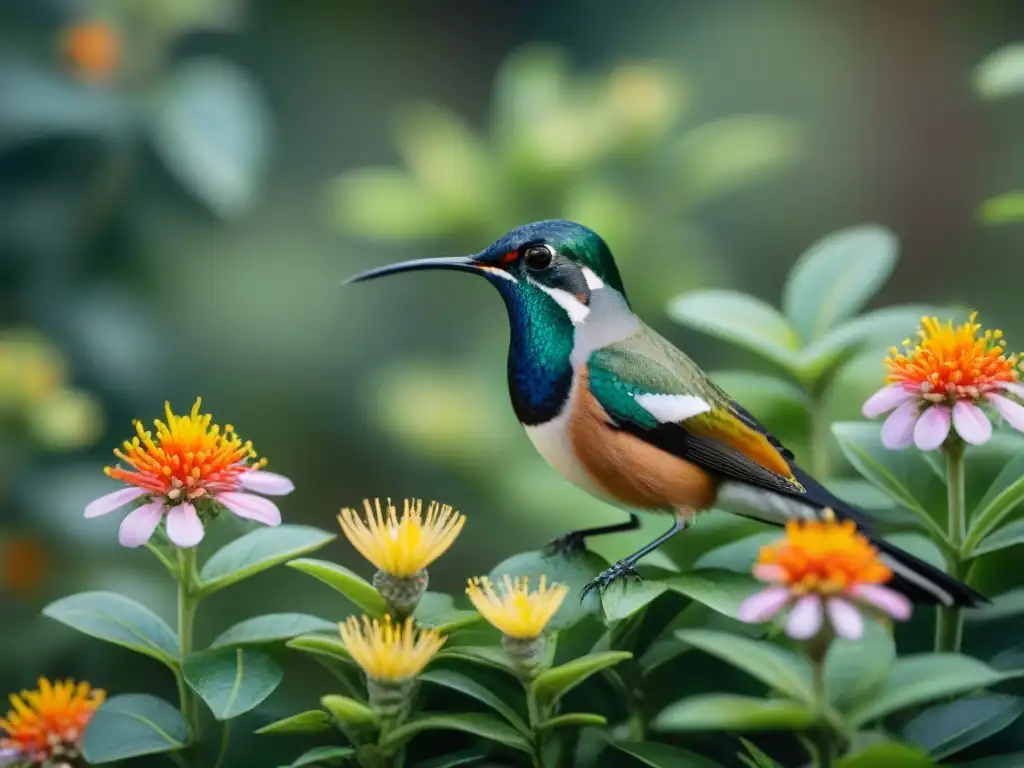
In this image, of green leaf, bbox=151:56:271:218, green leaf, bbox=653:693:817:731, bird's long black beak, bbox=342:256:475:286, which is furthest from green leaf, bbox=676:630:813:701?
green leaf, bbox=151:56:271:218

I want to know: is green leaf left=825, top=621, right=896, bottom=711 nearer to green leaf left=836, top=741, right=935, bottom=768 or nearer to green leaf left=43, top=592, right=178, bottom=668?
green leaf left=836, top=741, right=935, bottom=768

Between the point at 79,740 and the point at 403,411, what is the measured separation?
37.6 inches

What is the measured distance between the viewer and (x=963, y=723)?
36.6 inches

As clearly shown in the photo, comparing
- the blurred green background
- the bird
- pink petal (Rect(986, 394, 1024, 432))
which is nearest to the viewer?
pink petal (Rect(986, 394, 1024, 432))

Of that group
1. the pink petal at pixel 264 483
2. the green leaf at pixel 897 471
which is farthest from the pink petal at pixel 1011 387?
the pink petal at pixel 264 483

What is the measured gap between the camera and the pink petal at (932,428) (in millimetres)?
956

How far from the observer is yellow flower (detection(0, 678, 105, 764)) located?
979 millimetres

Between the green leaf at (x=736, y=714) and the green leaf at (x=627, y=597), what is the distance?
0.54ft

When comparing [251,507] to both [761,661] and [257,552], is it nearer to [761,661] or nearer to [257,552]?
[257,552]

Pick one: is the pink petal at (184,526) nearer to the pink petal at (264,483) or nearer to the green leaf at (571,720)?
the pink petal at (264,483)

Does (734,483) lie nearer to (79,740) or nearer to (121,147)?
(79,740)

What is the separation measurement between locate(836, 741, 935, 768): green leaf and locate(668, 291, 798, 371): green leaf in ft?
1.61

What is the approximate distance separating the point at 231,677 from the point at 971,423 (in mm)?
560

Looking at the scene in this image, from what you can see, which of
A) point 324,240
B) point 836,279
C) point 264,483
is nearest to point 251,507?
point 264,483
